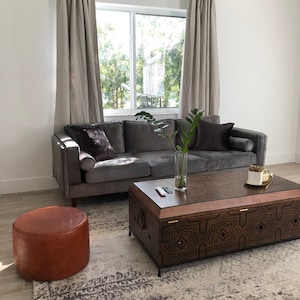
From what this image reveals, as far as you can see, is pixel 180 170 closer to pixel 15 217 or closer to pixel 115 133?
pixel 115 133

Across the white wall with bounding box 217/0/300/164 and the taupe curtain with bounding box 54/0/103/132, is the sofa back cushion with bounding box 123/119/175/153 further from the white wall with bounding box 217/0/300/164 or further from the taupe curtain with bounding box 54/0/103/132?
the white wall with bounding box 217/0/300/164

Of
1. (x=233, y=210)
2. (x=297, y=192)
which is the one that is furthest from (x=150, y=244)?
(x=297, y=192)

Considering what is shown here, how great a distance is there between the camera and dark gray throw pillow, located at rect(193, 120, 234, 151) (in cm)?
403

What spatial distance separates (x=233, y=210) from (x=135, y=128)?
2.03 meters

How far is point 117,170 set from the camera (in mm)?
3297

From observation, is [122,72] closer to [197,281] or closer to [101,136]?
[101,136]

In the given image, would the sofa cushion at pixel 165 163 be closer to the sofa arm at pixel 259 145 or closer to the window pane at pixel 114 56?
the sofa arm at pixel 259 145

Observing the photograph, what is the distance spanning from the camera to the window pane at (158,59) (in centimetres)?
442

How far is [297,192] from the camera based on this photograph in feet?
8.24

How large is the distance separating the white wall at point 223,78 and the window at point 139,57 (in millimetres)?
282

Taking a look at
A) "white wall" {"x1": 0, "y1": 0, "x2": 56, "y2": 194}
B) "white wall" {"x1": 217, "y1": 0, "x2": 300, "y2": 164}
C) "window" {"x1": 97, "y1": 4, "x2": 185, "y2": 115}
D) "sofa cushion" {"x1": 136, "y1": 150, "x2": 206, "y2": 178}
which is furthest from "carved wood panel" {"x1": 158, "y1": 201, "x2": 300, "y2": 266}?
"white wall" {"x1": 217, "y1": 0, "x2": 300, "y2": 164}

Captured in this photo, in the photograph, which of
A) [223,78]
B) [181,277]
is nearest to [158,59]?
[223,78]

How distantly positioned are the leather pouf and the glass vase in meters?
0.76

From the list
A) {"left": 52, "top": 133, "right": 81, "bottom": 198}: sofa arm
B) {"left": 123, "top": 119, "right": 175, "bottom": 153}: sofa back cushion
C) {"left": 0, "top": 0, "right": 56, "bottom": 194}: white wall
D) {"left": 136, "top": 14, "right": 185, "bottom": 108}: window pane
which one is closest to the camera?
{"left": 52, "top": 133, "right": 81, "bottom": 198}: sofa arm
